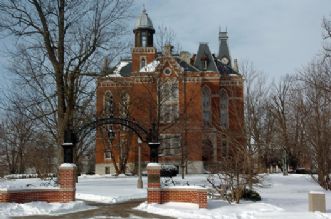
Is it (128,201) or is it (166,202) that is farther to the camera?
(128,201)

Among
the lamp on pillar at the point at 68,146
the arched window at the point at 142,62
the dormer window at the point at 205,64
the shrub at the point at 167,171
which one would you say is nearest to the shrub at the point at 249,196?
the lamp on pillar at the point at 68,146

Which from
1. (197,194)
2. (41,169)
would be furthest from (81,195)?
(41,169)

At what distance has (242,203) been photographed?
20.0 metres

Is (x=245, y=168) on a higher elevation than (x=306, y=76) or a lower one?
lower

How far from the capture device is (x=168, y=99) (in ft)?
181

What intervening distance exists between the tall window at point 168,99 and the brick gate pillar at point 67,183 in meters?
21.2

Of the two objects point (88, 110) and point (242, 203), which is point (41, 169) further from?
point (242, 203)

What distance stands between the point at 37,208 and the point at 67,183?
1971mm

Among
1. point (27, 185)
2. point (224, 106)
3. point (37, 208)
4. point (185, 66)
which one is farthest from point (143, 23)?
point (37, 208)

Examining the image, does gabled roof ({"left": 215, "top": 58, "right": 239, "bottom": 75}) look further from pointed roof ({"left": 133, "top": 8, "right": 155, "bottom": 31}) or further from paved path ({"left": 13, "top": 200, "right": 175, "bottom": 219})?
paved path ({"left": 13, "top": 200, "right": 175, "bottom": 219})

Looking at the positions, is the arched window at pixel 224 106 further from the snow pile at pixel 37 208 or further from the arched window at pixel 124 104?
the snow pile at pixel 37 208

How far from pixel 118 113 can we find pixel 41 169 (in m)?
13.5

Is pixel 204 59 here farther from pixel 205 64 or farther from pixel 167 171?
pixel 167 171

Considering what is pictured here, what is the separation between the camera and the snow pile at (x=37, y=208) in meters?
17.4
